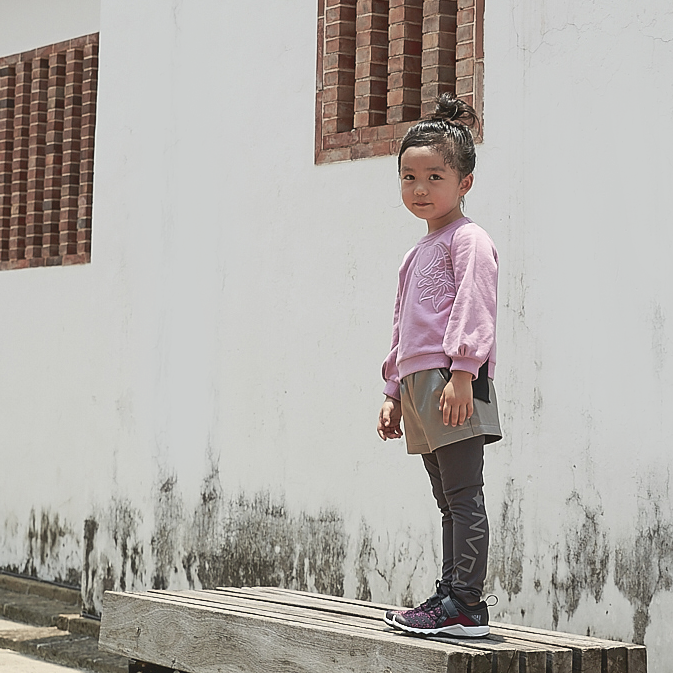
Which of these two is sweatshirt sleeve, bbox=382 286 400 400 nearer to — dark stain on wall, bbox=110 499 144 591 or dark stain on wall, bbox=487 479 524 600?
dark stain on wall, bbox=487 479 524 600

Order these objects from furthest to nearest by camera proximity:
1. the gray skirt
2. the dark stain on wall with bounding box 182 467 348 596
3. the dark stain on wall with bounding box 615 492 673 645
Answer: the dark stain on wall with bounding box 182 467 348 596 < the dark stain on wall with bounding box 615 492 673 645 < the gray skirt

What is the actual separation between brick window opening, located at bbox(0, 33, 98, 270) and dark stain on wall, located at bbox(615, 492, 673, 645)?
436cm

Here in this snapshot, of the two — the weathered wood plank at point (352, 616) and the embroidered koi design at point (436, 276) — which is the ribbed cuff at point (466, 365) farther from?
the weathered wood plank at point (352, 616)

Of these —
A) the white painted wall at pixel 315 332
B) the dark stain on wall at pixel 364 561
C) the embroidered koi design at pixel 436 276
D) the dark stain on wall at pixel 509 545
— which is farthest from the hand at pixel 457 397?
the dark stain on wall at pixel 364 561

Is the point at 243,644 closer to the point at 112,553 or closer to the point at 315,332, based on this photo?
the point at 315,332

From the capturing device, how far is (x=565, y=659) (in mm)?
3324

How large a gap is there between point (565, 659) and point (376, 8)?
310cm

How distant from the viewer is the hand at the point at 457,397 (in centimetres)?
326

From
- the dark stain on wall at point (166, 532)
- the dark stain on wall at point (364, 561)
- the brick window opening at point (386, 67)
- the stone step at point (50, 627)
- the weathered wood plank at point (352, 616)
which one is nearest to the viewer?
the weathered wood plank at point (352, 616)

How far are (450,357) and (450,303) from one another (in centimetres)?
15

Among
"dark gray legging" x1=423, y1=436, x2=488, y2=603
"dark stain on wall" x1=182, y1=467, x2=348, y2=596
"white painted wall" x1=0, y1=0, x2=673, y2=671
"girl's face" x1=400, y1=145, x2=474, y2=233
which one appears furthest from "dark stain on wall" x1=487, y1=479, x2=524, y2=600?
"girl's face" x1=400, y1=145, x2=474, y2=233

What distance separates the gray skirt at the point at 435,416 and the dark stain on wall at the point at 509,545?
126 cm

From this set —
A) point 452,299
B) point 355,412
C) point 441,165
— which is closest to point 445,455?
point 452,299

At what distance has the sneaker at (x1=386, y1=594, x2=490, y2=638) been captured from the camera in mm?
3365
